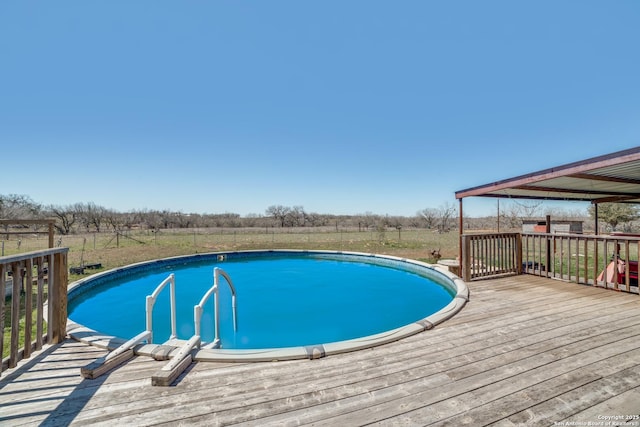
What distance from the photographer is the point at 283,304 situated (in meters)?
7.27

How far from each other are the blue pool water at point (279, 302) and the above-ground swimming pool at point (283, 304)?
0.02m

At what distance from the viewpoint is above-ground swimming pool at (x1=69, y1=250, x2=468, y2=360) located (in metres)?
4.25

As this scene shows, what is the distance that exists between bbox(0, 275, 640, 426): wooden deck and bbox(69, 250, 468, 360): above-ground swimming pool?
346 millimetres

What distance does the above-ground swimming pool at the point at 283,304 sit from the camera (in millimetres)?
4245

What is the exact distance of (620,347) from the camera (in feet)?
8.20

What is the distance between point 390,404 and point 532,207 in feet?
89.6

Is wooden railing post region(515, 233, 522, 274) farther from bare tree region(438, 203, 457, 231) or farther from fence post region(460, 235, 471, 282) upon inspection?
bare tree region(438, 203, 457, 231)

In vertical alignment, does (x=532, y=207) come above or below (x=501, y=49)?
below

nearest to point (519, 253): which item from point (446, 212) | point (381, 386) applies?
→ point (381, 386)

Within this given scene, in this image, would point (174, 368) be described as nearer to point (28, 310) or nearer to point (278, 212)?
point (28, 310)

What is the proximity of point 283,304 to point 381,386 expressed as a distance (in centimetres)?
567

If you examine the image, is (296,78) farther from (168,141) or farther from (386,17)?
(168,141)

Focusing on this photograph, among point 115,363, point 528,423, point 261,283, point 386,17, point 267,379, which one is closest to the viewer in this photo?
point 528,423

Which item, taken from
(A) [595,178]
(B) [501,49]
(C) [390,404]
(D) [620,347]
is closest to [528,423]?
(C) [390,404]
